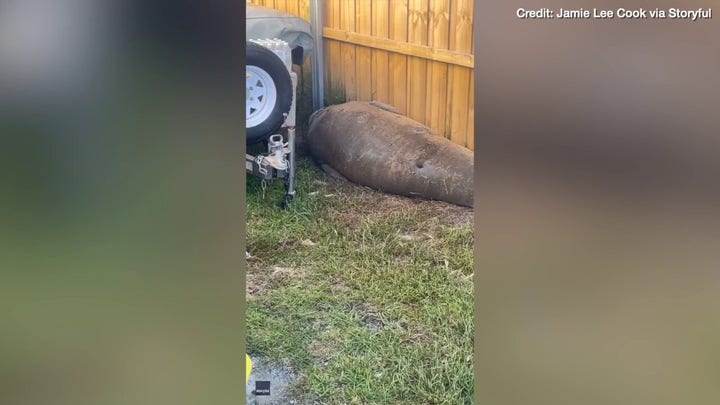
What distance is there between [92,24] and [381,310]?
107 cm

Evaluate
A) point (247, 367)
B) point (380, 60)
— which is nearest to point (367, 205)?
point (380, 60)

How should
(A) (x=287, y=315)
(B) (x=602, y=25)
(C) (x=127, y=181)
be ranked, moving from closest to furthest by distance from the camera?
(B) (x=602, y=25) → (C) (x=127, y=181) → (A) (x=287, y=315)

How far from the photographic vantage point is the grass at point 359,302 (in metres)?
2.24

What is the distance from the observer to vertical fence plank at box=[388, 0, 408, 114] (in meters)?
2.31

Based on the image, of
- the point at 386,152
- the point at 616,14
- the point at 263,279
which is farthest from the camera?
the point at 386,152

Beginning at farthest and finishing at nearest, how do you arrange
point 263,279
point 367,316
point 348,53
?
point 348,53 < point 367,316 < point 263,279

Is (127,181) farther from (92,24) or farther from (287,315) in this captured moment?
(287,315)

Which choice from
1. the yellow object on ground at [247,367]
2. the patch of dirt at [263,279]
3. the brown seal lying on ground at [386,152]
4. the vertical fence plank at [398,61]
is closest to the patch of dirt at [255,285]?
the patch of dirt at [263,279]

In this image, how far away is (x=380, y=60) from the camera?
7.97 feet

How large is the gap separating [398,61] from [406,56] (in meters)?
0.03

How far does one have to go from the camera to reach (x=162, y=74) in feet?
6.53

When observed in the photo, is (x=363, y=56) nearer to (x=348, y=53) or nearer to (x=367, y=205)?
(x=348, y=53)

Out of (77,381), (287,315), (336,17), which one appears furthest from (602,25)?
(77,381)

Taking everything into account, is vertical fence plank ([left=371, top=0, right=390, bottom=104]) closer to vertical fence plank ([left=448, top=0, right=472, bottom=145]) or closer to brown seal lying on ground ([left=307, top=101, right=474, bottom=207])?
brown seal lying on ground ([left=307, top=101, right=474, bottom=207])
